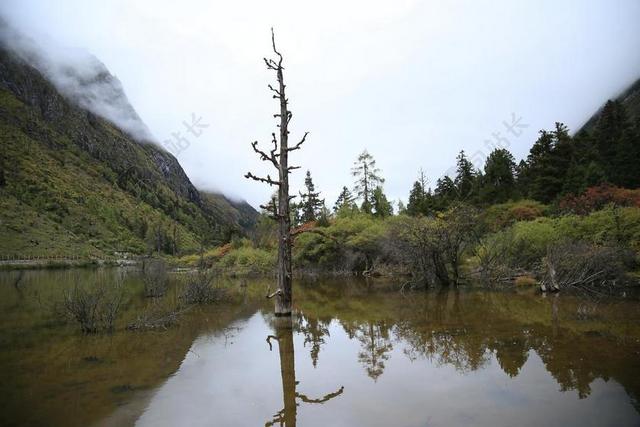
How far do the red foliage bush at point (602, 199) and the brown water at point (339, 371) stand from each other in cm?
1539

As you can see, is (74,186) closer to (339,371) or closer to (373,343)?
(373,343)

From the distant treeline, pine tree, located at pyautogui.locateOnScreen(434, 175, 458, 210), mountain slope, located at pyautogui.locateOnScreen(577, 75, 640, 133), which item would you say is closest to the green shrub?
the distant treeline

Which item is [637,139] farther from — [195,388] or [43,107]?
[43,107]

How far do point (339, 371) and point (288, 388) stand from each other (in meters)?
1.19

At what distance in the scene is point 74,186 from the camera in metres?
103

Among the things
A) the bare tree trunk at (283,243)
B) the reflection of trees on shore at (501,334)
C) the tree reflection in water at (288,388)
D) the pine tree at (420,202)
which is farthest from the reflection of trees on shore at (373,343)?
the pine tree at (420,202)

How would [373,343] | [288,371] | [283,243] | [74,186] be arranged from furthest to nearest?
[74,186]
[283,243]
[373,343]
[288,371]

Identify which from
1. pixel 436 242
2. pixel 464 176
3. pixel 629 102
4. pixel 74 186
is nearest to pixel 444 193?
pixel 464 176

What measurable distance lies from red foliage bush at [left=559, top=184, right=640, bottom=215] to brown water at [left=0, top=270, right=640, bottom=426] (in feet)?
50.5

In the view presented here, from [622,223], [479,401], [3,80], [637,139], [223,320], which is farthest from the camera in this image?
[3,80]

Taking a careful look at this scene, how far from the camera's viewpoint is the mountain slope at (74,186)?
7438 centimetres

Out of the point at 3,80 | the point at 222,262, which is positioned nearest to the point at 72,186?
the point at 3,80

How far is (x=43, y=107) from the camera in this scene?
5192 inches

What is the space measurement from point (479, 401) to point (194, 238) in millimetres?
140703
